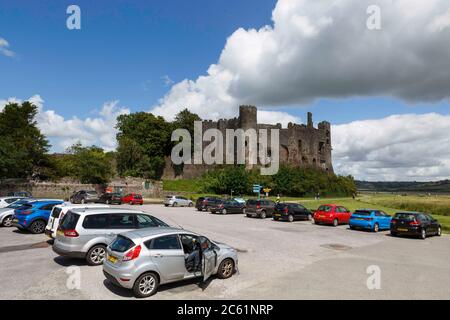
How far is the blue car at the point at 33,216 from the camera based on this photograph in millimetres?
17453

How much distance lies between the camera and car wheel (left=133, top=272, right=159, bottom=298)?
8266mm

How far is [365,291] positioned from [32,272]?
9469 millimetres

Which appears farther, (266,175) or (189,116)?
(189,116)

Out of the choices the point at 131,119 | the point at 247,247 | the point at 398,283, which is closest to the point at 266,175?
the point at 131,119

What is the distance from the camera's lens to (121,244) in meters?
8.78

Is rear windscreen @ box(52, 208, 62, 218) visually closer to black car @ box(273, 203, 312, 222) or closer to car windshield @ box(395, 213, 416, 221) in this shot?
black car @ box(273, 203, 312, 222)

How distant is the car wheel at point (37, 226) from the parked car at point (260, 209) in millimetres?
17844

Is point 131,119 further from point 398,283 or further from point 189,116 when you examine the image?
point 398,283

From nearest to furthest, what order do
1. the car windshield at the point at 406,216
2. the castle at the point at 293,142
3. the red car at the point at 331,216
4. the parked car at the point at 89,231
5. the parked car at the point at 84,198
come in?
1. the parked car at the point at 89,231
2. the car windshield at the point at 406,216
3. the red car at the point at 331,216
4. the parked car at the point at 84,198
5. the castle at the point at 293,142

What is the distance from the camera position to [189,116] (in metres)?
77.8

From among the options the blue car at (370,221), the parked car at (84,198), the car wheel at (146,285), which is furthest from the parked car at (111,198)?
the car wheel at (146,285)

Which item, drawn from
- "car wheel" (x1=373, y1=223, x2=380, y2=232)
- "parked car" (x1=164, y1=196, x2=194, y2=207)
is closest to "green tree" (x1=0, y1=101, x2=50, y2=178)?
"parked car" (x1=164, y1=196, x2=194, y2=207)

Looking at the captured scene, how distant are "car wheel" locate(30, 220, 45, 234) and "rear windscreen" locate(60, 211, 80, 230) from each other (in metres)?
7.28

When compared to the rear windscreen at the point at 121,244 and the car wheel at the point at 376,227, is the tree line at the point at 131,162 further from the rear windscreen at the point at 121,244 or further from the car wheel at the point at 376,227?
the rear windscreen at the point at 121,244
